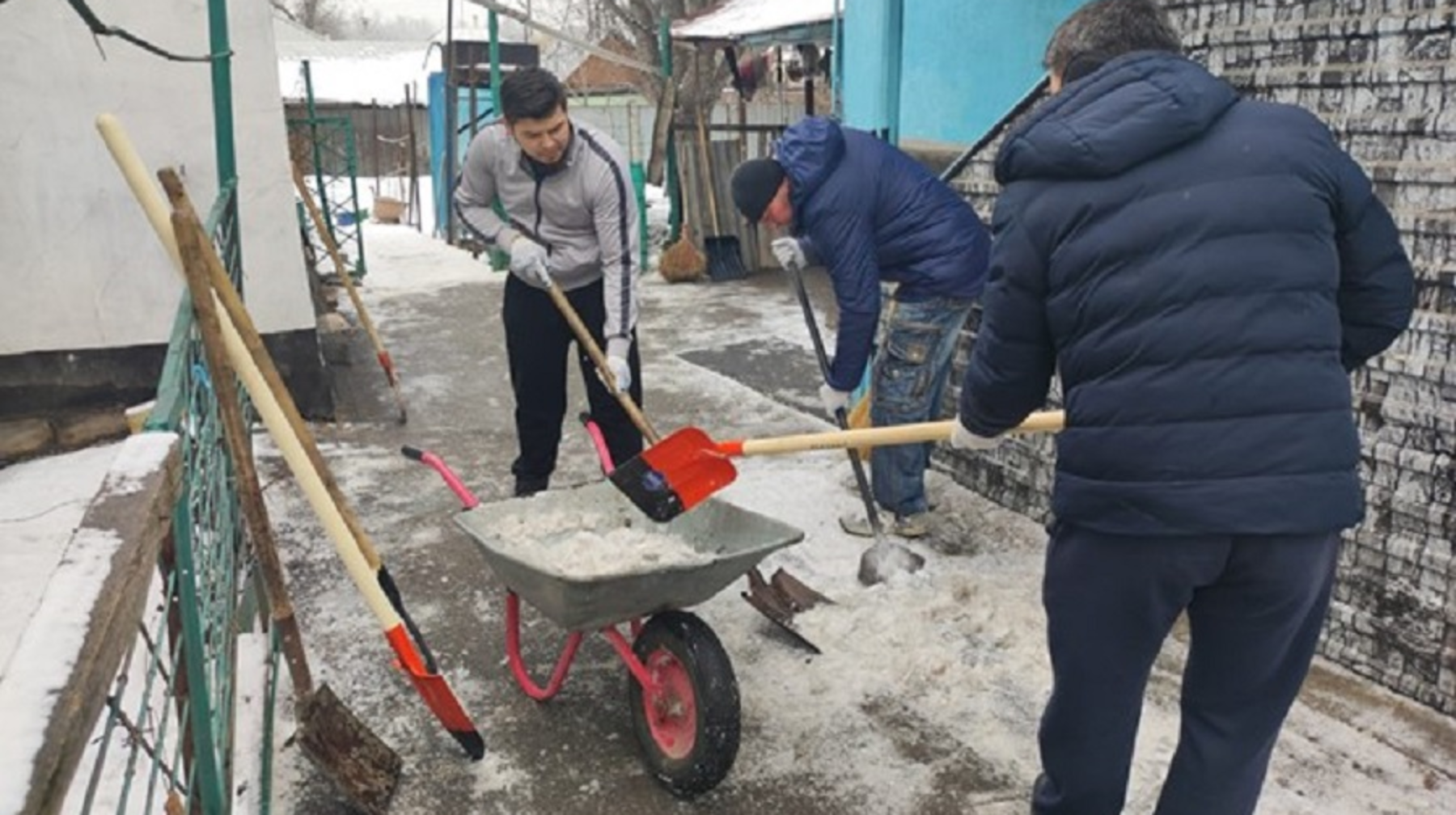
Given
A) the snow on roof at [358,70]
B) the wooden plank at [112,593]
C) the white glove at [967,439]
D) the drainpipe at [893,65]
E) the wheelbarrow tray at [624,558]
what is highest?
the snow on roof at [358,70]

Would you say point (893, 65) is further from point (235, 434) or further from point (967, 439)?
point (235, 434)

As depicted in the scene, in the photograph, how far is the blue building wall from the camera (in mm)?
5180

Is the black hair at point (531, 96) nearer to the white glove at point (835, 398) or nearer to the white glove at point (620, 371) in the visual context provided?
the white glove at point (620, 371)

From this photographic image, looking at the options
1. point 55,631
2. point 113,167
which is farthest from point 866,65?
point 55,631

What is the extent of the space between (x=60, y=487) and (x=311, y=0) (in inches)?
1879

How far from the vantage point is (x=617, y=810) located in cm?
273

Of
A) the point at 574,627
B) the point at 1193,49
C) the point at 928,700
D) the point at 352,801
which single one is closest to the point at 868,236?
the point at 1193,49

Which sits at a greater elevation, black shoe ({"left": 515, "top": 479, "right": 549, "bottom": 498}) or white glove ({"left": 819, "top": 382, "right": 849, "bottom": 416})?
white glove ({"left": 819, "top": 382, "right": 849, "bottom": 416})

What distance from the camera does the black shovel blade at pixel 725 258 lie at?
11367 millimetres

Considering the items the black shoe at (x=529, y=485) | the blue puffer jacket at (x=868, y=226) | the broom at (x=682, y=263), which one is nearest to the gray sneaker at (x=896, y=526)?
the blue puffer jacket at (x=868, y=226)

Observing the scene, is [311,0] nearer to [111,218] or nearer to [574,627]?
[111,218]

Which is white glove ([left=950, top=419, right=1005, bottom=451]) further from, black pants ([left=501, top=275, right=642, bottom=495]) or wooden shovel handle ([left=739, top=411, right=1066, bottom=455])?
black pants ([left=501, top=275, right=642, bottom=495])

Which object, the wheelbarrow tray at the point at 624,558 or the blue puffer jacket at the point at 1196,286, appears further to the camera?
the wheelbarrow tray at the point at 624,558

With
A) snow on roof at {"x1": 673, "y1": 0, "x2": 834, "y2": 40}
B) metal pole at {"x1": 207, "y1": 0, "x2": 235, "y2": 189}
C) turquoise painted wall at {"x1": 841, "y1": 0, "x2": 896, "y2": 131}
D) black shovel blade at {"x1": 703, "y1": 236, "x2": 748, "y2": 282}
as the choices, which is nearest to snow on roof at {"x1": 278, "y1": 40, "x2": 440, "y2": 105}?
snow on roof at {"x1": 673, "y1": 0, "x2": 834, "y2": 40}
